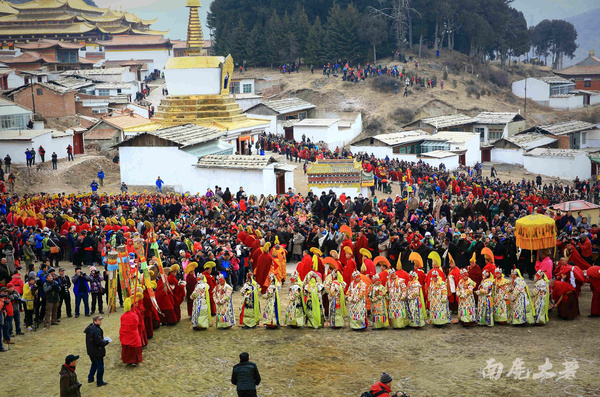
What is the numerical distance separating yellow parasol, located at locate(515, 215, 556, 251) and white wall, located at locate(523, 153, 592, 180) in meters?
29.4

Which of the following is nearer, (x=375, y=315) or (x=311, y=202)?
(x=375, y=315)

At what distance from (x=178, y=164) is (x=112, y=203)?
278 inches

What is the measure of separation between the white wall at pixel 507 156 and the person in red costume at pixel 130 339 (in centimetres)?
3984

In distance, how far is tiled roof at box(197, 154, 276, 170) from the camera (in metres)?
30.5

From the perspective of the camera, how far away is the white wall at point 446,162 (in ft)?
145

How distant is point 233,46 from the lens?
73.6 m

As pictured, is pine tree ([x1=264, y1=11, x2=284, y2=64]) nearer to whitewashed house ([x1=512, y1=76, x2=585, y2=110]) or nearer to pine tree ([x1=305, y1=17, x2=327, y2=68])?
pine tree ([x1=305, y1=17, x2=327, y2=68])

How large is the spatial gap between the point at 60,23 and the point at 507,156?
58.4 meters

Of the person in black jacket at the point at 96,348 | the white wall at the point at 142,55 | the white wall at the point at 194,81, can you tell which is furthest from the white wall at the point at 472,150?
the white wall at the point at 142,55

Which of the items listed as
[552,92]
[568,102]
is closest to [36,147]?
[568,102]

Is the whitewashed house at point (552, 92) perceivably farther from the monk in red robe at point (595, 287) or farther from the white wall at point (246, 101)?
the monk in red robe at point (595, 287)

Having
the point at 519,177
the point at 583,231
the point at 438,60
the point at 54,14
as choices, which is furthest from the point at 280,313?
the point at 54,14

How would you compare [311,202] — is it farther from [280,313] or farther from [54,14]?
[54,14]

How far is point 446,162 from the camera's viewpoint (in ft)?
147
